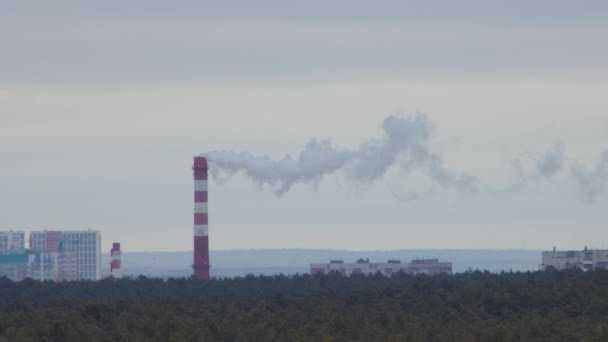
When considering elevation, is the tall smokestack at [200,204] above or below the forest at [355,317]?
above

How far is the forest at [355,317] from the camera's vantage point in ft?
256

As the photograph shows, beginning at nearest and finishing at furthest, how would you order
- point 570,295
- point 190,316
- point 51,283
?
point 190,316, point 570,295, point 51,283

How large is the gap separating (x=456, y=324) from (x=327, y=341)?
22607 millimetres

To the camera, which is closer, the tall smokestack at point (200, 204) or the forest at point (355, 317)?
the forest at point (355, 317)

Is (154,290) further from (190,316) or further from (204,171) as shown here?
(190,316)

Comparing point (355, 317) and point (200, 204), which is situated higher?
point (200, 204)

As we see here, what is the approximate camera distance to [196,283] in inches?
6462

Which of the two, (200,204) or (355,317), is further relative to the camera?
(200,204)

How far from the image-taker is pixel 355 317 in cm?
9481

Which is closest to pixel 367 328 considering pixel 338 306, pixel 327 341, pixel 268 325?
pixel 268 325

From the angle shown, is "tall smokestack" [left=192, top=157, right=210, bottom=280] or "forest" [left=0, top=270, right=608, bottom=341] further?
"tall smokestack" [left=192, top=157, right=210, bottom=280]

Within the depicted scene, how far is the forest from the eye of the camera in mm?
78000

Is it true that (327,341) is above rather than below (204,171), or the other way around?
below

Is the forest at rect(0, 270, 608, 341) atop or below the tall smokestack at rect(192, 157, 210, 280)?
below
